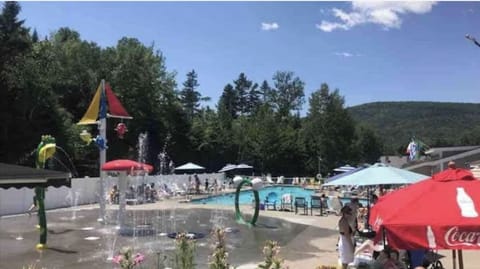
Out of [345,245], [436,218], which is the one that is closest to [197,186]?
[345,245]

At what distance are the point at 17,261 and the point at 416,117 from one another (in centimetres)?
12728

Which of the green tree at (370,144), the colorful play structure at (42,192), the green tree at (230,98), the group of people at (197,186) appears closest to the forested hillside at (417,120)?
the green tree at (370,144)

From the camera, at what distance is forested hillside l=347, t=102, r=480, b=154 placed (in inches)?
4464

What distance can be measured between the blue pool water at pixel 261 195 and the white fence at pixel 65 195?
Result: 3.85 meters

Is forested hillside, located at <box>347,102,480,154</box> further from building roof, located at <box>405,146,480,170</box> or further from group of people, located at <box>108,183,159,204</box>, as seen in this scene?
group of people, located at <box>108,183,159,204</box>

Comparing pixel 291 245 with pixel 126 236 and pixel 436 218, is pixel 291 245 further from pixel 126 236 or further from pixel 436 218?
pixel 436 218

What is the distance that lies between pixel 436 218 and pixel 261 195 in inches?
1384

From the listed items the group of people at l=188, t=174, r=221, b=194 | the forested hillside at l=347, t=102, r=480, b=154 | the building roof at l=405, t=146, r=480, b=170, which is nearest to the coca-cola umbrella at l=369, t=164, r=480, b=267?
the building roof at l=405, t=146, r=480, b=170

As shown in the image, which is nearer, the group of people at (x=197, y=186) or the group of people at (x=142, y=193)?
the group of people at (x=142, y=193)

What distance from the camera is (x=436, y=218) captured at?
5.15 m

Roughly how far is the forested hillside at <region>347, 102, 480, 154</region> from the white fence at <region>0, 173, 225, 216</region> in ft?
256

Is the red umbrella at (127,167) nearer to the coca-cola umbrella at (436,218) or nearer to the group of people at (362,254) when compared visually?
the group of people at (362,254)

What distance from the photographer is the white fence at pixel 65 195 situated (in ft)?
75.4

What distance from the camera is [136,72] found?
55.6 meters
